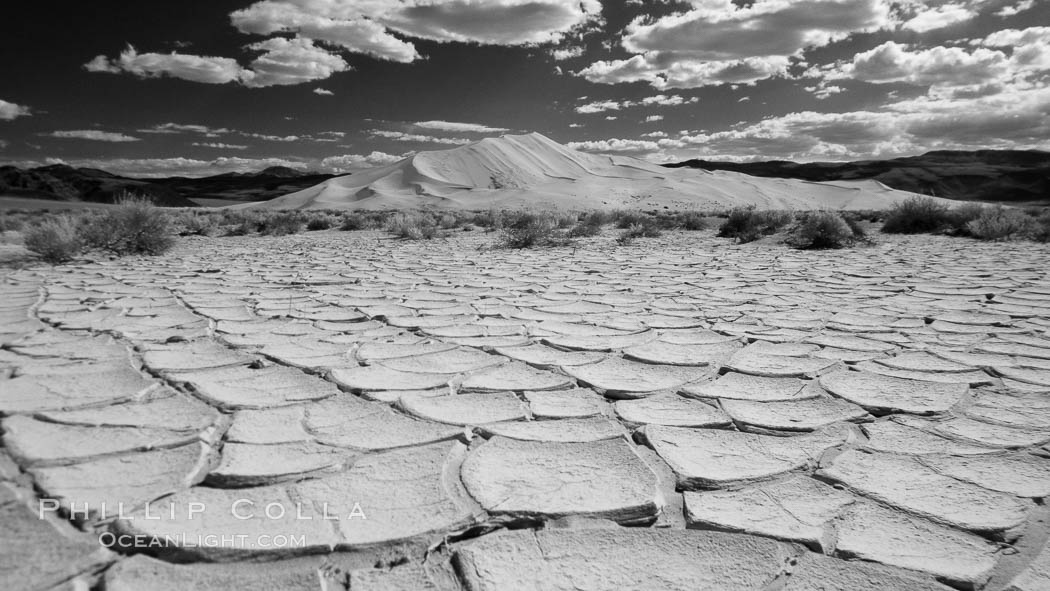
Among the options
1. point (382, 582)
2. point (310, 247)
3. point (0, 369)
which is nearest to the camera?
point (382, 582)

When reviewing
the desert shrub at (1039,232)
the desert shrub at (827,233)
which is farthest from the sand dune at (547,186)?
the desert shrub at (827,233)

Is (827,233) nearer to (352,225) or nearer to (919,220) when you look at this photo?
(919,220)

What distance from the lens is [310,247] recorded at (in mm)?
8430

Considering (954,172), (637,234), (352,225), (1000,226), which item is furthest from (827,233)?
(954,172)

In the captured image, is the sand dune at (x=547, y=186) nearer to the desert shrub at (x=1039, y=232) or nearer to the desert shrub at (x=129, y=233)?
the desert shrub at (x=1039, y=232)

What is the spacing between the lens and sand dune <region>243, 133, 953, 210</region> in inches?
1478

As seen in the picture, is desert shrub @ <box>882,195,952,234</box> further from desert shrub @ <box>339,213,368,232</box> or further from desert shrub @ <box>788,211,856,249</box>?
desert shrub @ <box>339,213,368,232</box>

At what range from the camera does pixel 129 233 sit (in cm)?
715

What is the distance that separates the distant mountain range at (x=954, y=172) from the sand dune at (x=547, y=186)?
15203 mm

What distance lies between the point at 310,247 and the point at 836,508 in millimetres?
8129

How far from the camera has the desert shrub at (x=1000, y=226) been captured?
8.95 metres

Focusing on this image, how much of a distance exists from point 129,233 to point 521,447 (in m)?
7.41

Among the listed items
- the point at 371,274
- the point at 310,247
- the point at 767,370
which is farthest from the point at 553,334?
the point at 310,247

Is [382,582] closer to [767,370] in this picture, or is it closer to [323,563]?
[323,563]
